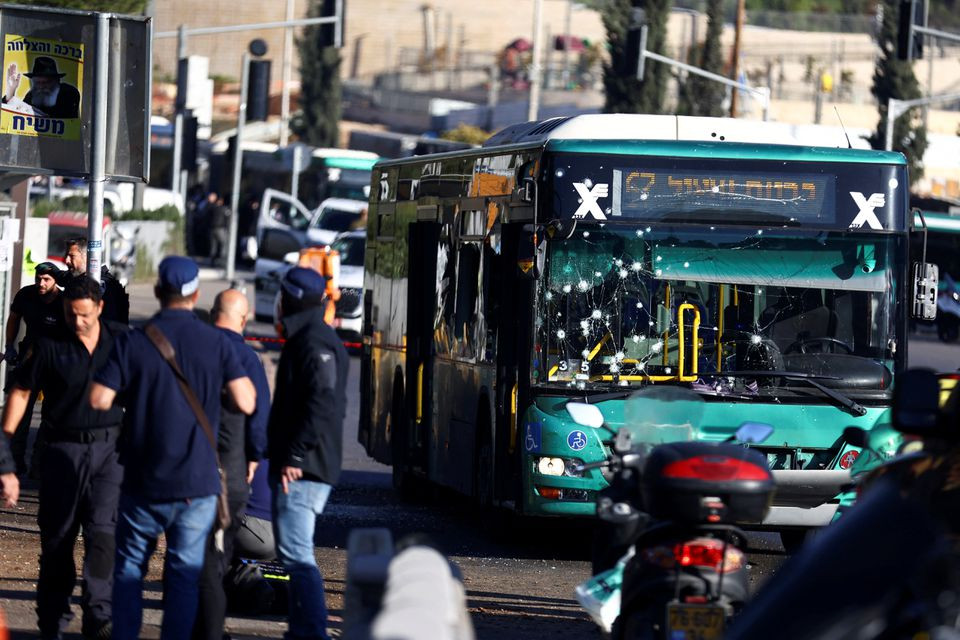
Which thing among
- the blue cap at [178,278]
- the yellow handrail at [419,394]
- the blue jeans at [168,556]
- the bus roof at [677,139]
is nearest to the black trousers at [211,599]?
the blue jeans at [168,556]

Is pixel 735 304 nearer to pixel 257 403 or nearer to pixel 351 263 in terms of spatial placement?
pixel 257 403

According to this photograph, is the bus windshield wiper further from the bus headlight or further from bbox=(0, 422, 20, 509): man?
bbox=(0, 422, 20, 509): man

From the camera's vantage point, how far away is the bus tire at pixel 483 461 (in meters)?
12.5

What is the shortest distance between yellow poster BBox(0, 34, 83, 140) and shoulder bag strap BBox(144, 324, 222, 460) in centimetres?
482

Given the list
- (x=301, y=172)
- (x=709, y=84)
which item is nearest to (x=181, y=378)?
(x=301, y=172)

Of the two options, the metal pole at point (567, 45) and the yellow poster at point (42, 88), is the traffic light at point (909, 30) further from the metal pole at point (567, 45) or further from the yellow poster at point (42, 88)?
the metal pole at point (567, 45)

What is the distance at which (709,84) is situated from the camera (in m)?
69.1

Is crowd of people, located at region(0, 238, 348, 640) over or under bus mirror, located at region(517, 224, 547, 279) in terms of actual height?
under

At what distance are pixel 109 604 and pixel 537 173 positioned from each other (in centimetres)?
441

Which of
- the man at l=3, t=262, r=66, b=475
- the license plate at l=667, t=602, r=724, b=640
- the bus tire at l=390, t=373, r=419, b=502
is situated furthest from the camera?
the bus tire at l=390, t=373, r=419, b=502

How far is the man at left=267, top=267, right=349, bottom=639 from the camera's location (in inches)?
310

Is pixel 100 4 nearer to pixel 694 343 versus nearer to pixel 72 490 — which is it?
pixel 694 343

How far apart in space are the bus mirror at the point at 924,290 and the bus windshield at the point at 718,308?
134mm

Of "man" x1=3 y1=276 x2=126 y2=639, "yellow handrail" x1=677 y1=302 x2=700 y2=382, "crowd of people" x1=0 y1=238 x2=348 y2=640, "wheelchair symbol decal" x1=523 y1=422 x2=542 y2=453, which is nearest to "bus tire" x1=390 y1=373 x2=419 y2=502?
"wheelchair symbol decal" x1=523 y1=422 x2=542 y2=453
